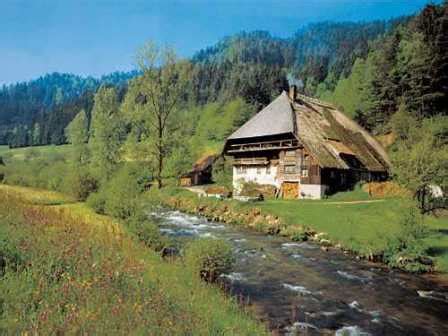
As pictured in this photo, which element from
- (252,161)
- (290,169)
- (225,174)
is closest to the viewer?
(290,169)

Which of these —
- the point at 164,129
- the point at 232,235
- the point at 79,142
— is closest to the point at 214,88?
the point at 79,142

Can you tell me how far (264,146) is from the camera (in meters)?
42.2

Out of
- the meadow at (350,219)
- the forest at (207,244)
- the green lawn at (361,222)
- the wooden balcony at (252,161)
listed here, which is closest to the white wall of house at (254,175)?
the wooden balcony at (252,161)

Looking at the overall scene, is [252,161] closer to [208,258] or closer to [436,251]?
[436,251]

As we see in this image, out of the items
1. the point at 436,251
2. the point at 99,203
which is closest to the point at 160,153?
the point at 99,203

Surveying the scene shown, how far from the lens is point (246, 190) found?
1533 inches

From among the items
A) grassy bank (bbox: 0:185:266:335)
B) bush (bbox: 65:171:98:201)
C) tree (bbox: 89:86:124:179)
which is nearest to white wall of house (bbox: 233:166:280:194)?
tree (bbox: 89:86:124:179)

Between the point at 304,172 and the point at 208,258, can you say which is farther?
the point at 304,172

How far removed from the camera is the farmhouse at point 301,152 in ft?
124

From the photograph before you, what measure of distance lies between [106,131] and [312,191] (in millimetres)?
35866

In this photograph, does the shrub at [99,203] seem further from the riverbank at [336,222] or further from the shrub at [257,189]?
the shrub at [257,189]

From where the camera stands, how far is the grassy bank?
5.12 meters

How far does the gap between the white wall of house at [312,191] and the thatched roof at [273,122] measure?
6.05 meters

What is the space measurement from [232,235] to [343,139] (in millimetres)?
25383
